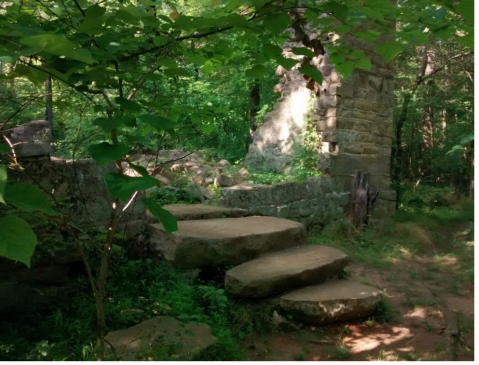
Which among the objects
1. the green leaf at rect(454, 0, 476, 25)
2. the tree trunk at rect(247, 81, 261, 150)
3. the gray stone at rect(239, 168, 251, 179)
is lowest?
the gray stone at rect(239, 168, 251, 179)

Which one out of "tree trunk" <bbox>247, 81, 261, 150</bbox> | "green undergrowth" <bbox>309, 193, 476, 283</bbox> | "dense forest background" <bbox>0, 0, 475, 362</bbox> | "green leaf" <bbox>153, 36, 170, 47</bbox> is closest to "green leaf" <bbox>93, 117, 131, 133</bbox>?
"dense forest background" <bbox>0, 0, 475, 362</bbox>

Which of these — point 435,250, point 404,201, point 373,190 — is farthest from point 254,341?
point 404,201

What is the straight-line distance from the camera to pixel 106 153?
4.26 ft

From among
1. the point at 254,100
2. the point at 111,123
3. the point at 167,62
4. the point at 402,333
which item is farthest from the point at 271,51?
the point at 254,100

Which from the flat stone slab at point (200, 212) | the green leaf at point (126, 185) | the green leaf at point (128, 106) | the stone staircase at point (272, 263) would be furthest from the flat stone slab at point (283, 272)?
the green leaf at point (126, 185)

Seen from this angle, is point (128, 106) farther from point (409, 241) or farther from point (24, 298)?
point (409, 241)

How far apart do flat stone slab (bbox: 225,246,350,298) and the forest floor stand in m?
0.41

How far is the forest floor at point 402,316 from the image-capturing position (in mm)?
3088

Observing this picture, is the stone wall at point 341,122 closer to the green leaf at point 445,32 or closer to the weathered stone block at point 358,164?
the weathered stone block at point 358,164

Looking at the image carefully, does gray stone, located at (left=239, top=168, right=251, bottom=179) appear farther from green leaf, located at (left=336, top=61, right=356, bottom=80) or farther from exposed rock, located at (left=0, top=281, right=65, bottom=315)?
green leaf, located at (left=336, top=61, right=356, bottom=80)

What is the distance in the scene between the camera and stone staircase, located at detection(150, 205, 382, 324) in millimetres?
3559

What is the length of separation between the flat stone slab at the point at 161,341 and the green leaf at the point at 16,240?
142 centimetres

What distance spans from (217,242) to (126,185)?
2.79m

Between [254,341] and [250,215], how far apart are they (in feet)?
8.17
